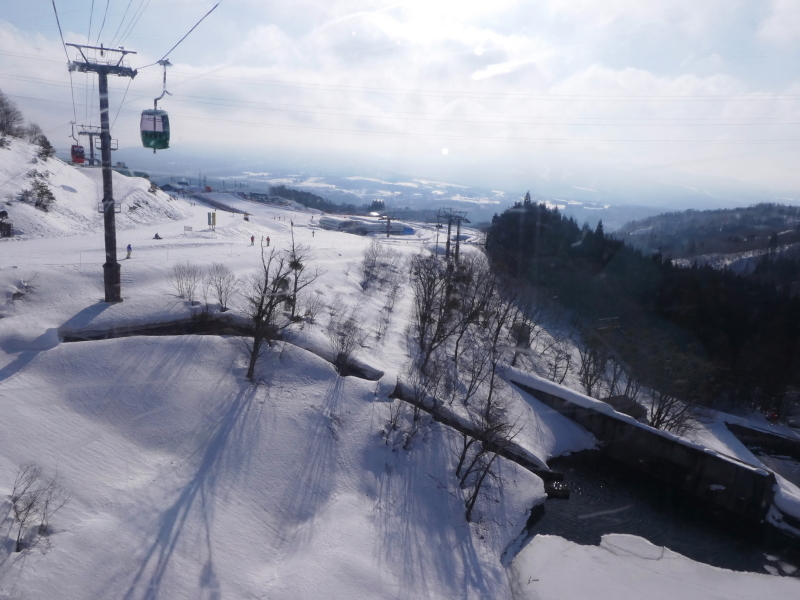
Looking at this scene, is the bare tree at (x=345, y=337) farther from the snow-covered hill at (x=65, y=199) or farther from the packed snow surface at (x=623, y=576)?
the snow-covered hill at (x=65, y=199)

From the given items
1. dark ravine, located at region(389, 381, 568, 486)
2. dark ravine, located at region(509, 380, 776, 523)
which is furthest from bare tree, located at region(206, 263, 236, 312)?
dark ravine, located at region(509, 380, 776, 523)

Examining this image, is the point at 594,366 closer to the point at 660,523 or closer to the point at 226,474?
the point at 660,523

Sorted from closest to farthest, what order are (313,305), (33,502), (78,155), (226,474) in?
(33,502) → (226,474) → (78,155) → (313,305)

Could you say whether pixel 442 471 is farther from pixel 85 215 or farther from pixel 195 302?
pixel 85 215

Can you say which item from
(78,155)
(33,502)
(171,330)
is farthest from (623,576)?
(78,155)

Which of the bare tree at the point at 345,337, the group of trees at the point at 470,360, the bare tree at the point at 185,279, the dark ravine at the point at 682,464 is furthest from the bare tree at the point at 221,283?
the dark ravine at the point at 682,464

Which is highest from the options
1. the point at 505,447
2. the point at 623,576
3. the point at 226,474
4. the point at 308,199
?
the point at 308,199

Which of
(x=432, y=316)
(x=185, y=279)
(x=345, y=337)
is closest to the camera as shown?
(x=345, y=337)

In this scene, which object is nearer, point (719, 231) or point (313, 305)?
point (313, 305)
